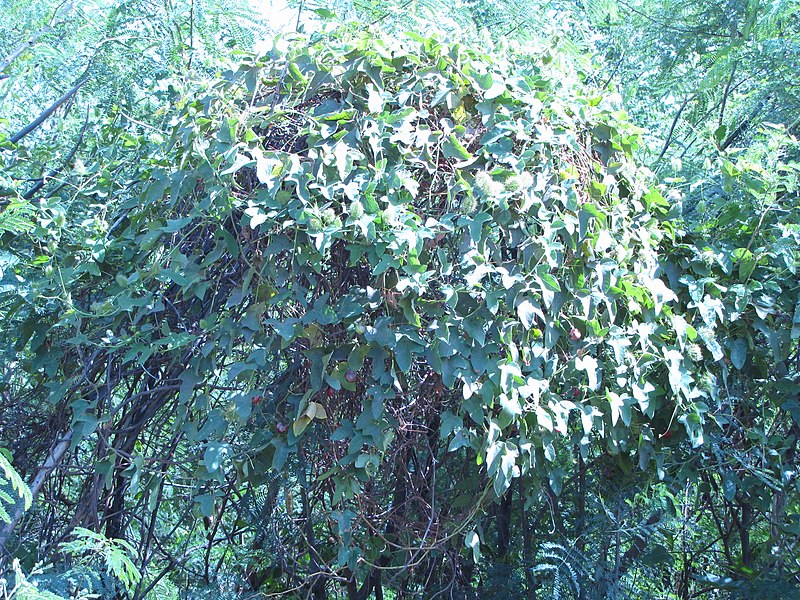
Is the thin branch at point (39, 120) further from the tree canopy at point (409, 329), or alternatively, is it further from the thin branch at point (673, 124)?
the thin branch at point (673, 124)

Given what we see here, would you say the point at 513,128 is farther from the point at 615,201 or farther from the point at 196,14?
the point at 196,14

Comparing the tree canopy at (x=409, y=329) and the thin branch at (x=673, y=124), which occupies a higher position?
the thin branch at (x=673, y=124)

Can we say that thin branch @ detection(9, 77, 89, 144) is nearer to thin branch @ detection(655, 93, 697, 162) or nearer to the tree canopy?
the tree canopy

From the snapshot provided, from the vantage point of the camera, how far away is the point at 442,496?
7.95ft

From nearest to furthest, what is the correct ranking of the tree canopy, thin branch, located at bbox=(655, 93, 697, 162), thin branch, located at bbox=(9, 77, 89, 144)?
the tree canopy, thin branch, located at bbox=(9, 77, 89, 144), thin branch, located at bbox=(655, 93, 697, 162)

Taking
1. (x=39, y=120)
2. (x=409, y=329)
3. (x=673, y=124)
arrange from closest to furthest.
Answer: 1. (x=409, y=329)
2. (x=39, y=120)
3. (x=673, y=124)

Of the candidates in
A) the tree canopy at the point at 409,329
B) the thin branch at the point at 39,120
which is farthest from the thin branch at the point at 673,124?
the thin branch at the point at 39,120

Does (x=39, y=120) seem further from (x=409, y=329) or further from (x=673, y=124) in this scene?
(x=673, y=124)

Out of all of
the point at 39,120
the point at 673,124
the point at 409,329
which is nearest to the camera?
the point at 409,329

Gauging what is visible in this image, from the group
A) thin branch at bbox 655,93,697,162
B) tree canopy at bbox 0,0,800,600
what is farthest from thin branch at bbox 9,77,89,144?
thin branch at bbox 655,93,697,162

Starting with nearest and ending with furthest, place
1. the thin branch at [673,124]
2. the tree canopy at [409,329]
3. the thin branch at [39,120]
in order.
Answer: the tree canopy at [409,329]
the thin branch at [39,120]
the thin branch at [673,124]

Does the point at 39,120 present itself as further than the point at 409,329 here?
Yes

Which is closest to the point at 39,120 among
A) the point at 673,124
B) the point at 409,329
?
the point at 409,329

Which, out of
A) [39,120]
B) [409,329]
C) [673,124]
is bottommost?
[409,329]
